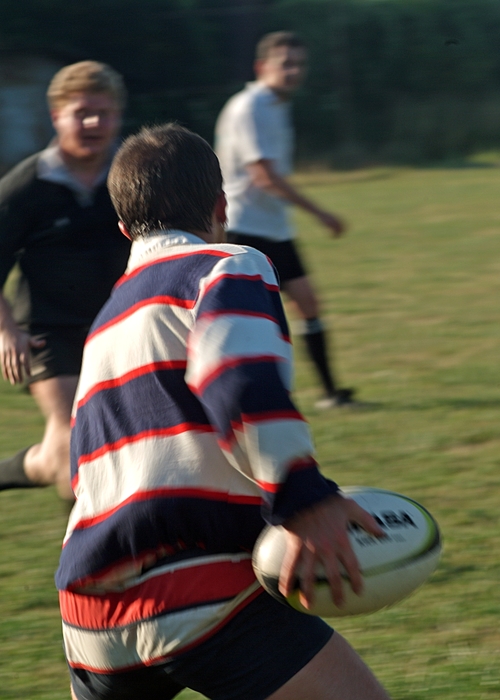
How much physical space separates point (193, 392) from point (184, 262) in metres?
0.23

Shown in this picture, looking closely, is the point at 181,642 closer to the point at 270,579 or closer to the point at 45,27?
the point at 270,579

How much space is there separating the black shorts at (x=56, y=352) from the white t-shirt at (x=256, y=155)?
2114mm

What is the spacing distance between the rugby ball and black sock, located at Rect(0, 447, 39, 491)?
2.33 m

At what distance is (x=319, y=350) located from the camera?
5957 mm

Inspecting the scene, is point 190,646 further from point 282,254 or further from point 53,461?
point 282,254

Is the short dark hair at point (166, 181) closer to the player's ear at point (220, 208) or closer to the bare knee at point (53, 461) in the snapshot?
the player's ear at point (220, 208)

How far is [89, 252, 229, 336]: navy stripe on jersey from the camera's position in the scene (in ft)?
5.66

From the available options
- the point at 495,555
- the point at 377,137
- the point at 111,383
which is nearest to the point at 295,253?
the point at 495,555

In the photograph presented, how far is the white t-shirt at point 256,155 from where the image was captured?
5.85 m

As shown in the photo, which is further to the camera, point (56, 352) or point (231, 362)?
point (56, 352)

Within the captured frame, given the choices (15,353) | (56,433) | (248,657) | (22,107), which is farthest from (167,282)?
(22,107)

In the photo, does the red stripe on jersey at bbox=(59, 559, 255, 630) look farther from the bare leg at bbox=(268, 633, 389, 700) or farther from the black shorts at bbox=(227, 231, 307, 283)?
the black shorts at bbox=(227, 231, 307, 283)

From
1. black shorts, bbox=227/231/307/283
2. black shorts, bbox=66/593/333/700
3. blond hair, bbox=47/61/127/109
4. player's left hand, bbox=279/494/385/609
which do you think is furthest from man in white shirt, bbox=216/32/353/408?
player's left hand, bbox=279/494/385/609

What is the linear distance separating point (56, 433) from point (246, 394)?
2.32 meters
